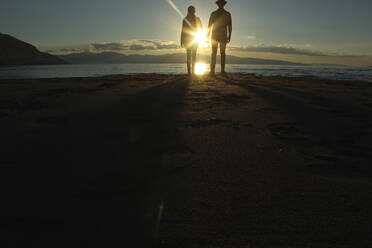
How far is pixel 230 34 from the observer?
25.1 feet

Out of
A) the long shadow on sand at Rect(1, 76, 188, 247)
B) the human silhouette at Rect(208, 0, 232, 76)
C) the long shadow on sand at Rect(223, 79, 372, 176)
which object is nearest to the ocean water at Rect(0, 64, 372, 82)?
the human silhouette at Rect(208, 0, 232, 76)

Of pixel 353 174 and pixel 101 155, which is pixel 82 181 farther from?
pixel 353 174

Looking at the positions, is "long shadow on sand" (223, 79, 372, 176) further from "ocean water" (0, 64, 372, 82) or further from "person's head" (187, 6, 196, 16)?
"ocean water" (0, 64, 372, 82)

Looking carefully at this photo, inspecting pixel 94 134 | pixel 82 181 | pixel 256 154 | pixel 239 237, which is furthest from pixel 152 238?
pixel 94 134

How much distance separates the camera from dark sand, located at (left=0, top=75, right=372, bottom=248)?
71 centimetres

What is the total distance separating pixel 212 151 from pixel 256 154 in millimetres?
259

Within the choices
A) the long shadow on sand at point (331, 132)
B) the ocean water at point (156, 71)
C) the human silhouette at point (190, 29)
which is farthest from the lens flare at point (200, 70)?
the long shadow on sand at point (331, 132)

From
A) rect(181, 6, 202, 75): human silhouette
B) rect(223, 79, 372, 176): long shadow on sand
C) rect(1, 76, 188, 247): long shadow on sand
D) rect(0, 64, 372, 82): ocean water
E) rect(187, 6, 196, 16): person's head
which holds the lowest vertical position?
rect(1, 76, 188, 247): long shadow on sand

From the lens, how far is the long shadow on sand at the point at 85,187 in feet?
2.29

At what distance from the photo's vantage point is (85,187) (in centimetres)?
97

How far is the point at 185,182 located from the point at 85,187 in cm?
43

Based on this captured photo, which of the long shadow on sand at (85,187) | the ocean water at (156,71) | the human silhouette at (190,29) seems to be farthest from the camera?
the ocean water at (156,71)

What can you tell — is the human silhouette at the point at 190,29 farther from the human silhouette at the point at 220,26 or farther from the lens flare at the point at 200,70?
the lens flare at the point at 200,70

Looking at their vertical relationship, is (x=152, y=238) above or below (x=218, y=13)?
below
